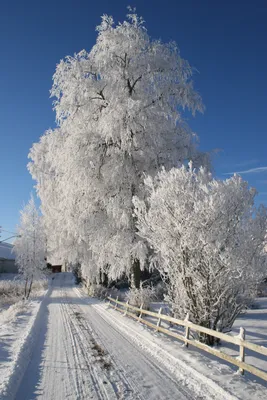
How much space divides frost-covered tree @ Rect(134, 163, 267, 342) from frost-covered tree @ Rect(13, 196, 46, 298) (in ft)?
79.5

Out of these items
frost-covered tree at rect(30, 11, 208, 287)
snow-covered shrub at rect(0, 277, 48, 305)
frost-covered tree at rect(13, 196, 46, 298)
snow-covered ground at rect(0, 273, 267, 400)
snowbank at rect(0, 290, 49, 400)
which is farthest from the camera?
frost-covered tree at rect(13, 196, 46, 298)

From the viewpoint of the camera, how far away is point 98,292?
82.2ft

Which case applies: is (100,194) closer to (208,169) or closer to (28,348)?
(208,169)

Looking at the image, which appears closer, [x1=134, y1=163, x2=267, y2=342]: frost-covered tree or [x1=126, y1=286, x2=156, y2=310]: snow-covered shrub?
[x1=134, y1=163, x2=267, y2=342]: frost-covered tree

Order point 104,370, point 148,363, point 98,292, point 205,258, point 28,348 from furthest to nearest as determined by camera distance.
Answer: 1. point 98,292
2. point 28,348
3. point 205,258
4. point 148,363
5. point 104,370

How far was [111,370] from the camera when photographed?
21.5ft

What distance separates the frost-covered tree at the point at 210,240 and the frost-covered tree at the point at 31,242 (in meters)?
24.2

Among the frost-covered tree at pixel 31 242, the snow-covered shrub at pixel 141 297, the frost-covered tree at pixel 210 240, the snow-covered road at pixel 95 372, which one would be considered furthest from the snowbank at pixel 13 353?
the frost-covered tree at pixel 31 242

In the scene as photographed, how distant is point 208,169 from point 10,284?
97.8 ft

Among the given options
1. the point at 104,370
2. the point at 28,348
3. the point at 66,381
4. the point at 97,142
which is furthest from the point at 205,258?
the point at 97,142

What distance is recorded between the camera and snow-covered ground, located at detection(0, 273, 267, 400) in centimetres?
536

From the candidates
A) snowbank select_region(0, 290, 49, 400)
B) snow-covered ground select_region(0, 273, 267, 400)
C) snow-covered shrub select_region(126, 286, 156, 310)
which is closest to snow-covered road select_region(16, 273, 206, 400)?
snow-covered ground select_region(0, 273, 267, 400)

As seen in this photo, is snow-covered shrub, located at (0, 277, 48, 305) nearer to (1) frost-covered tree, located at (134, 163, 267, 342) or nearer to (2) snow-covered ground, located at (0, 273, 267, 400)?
(2) snow-covered ground, located at (0, 273, 267, 400)

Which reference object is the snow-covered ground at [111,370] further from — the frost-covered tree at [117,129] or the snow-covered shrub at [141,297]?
the frost-covered tree at [117,129]
